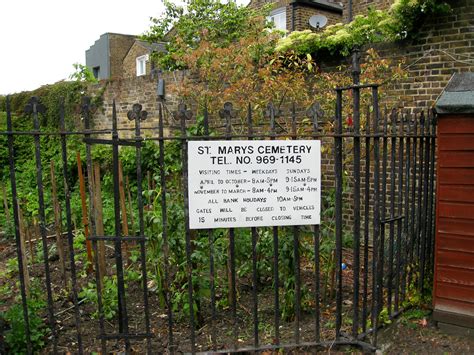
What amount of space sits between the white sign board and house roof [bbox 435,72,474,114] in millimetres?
1151

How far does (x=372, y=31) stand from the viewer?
7.06 metres

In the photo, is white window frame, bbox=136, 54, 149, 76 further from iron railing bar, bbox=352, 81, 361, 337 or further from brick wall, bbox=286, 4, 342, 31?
iron railing bar, bbox=352, 81, 361, 337

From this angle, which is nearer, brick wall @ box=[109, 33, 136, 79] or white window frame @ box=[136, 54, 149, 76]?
white window frame @ box=[136, 54, 149, 76]

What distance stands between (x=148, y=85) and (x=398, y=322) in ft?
28.6

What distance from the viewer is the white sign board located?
3.11 meters

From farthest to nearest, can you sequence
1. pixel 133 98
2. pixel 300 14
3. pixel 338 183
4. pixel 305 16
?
pixel 305 16 → pixel 300 14 → pixel 133 98 → pixel 338 183

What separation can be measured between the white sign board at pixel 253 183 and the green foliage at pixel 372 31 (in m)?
4.03

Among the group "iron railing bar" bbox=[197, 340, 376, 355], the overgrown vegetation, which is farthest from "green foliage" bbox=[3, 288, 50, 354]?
"iron railing bar" bbox=[197, 340, 376, 355]

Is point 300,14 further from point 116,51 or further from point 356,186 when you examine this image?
point 116,51

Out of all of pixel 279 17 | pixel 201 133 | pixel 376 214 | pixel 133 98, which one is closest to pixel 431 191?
pixel 376 214

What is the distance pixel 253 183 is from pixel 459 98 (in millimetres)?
1788

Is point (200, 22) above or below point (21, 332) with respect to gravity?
above

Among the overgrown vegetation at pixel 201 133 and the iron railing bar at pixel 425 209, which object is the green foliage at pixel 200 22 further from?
the iron railing bar at pixel 425 209

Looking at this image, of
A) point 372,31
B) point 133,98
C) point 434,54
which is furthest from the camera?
point 133,98
